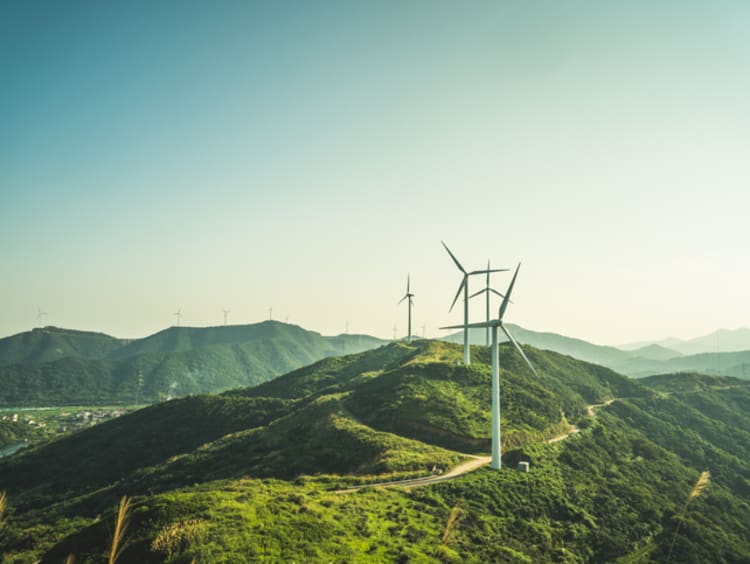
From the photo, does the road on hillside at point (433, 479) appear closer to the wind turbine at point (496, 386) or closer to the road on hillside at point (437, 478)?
the road on hillside at point (437, 478)

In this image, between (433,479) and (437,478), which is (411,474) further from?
(437,478)

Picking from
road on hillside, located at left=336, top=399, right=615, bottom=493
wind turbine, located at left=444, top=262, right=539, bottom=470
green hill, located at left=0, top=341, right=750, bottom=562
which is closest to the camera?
green hill, located at left=0, top=341, right=750, bottom=562

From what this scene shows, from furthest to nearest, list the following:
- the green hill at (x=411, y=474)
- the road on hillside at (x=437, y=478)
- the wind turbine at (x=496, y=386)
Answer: the wind turbine at (x=496, y=386) < the road on hillside at (x=437, y=478) < the green hill at (x=411, y=474)

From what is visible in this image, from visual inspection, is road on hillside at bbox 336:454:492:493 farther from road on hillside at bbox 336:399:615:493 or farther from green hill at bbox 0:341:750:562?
green hill at bbox 0:341:750:562

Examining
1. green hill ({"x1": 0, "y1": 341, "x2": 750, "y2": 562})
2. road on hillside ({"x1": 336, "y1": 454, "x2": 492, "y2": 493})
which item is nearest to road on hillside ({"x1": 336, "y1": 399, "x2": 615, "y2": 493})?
road on hillside ({"x1": 336, "y1": 454, "x2": 492, "y2": 493})

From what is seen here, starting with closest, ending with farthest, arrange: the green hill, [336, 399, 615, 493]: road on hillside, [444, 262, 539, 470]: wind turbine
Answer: the green hill
[336, 399, 615, 493]: road on hillside
[444, 262, 539, 470]: wind turbine

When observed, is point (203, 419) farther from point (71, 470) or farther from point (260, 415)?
point (71, 470)

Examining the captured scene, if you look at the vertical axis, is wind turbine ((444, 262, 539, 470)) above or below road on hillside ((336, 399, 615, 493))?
above

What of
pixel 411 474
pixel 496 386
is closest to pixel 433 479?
pixel 411 474

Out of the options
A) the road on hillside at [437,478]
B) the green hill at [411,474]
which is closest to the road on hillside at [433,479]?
the road on hillside at [437,478]
